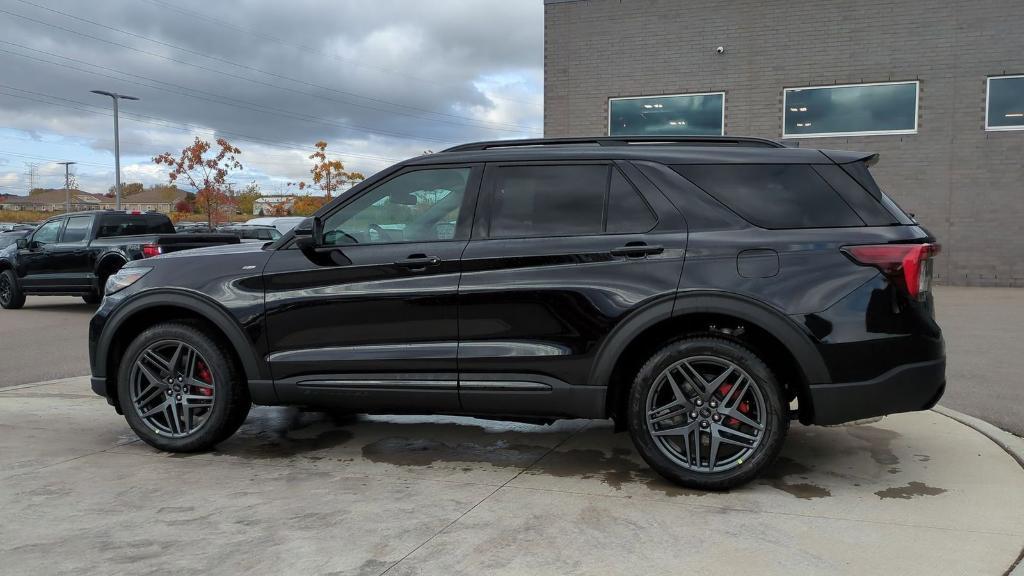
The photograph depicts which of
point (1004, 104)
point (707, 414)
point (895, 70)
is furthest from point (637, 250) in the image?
point (1004, 104)

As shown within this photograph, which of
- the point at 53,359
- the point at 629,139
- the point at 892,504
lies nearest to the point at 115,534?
the point at 629,139

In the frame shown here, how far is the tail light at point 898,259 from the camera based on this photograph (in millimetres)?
3809

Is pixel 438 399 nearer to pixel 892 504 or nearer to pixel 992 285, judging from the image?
pixel 892 504

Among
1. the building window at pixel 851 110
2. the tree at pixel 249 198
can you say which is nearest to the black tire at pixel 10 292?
the building window at pixel 851 110

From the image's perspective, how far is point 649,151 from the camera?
14.2ft

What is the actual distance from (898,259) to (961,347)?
5666mm

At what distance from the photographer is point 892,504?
3.88 metres

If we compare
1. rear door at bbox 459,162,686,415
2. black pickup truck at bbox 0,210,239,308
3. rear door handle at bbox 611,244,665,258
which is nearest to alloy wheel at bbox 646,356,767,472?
rear door at bbox 459,162,686,415

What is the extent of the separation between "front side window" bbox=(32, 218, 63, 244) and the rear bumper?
47.1 feet

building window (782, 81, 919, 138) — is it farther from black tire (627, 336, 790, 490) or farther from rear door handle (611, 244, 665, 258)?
black tire (627, 336, 790, 490)

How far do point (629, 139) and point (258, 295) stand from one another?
2.37m

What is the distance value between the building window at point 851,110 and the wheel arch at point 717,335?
42.4 ft

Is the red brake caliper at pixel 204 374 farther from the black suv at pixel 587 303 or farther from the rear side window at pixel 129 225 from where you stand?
the rear side window at pixel 129 225

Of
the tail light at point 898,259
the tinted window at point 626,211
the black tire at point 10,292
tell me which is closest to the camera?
the tail light at point 898,259
